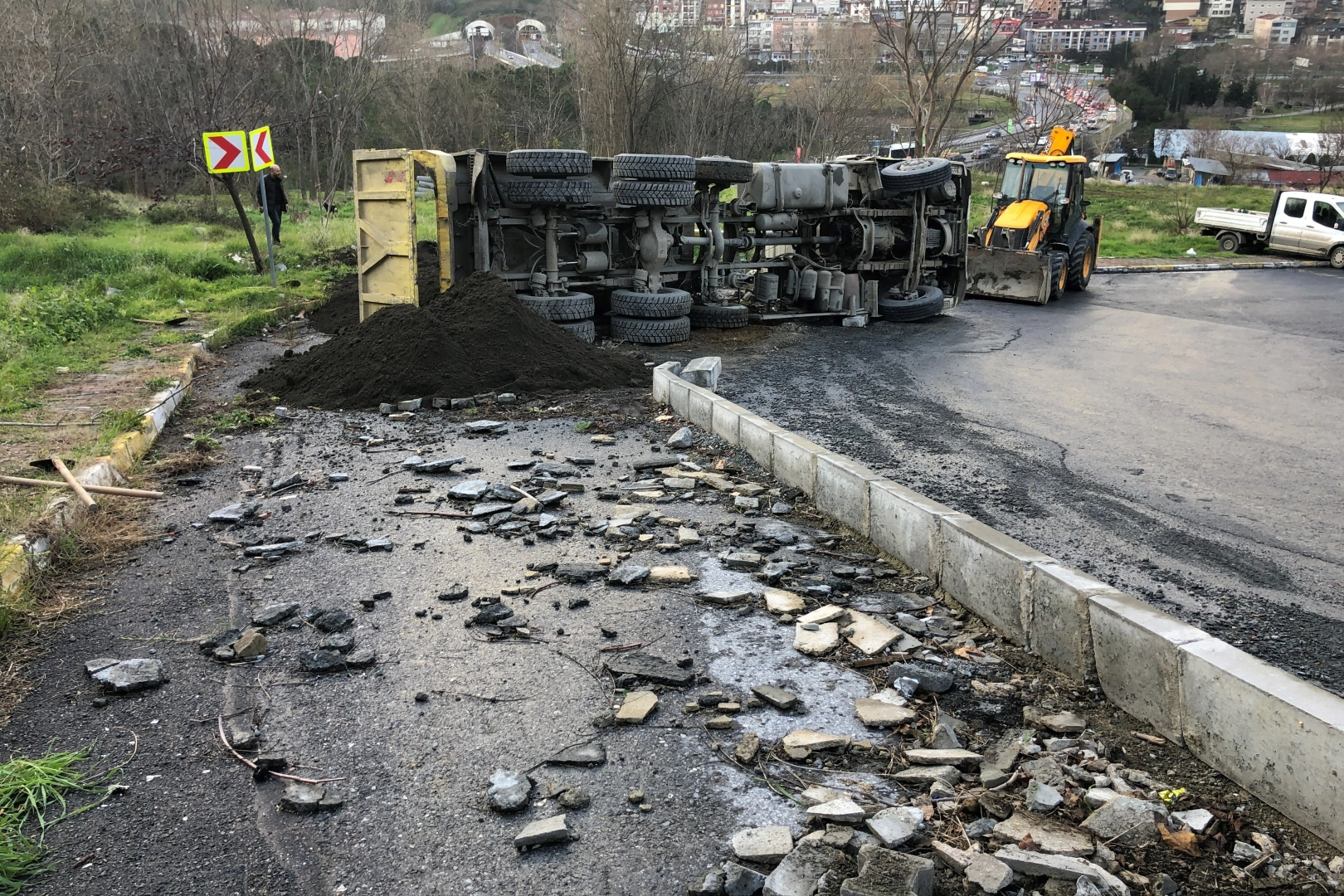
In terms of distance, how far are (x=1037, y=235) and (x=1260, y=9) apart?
18971cm

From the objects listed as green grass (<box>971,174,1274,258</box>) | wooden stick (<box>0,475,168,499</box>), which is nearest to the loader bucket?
green grass (<box>971,174,1274,258</box>)

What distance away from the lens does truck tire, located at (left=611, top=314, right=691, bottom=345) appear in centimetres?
1242

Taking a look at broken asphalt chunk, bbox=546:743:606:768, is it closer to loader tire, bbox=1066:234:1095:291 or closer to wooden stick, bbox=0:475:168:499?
wooden stick, bbox=0:475:168:499

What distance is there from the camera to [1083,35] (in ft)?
425

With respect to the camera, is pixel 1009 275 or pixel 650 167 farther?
pixel 1009 275

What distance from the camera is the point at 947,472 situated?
730 centimetres

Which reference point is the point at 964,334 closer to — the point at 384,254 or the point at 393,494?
the point at 384,254

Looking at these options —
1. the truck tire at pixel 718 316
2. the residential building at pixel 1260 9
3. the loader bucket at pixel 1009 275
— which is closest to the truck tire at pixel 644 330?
the truck tire at pixel 718 316

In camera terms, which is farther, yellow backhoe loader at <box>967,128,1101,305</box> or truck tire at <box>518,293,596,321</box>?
yellow backhoe loader at <box>967,128,1101,305</box>

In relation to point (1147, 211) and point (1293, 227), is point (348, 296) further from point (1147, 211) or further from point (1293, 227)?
point (1147, 211)

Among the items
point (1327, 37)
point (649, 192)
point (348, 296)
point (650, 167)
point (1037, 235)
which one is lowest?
Answer: point (348, 296)

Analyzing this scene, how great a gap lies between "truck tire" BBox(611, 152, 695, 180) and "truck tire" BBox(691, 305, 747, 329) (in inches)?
79.1

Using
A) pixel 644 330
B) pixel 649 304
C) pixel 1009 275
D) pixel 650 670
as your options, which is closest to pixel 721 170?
pixel 649 304

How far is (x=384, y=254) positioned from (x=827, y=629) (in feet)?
26.8
